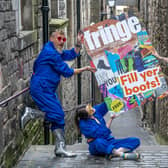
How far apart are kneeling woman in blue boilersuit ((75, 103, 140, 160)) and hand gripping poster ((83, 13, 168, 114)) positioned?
1.06ft

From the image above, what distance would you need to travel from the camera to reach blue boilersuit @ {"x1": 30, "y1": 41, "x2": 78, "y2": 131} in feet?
22.5

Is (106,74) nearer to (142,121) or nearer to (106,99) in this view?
(106,99)

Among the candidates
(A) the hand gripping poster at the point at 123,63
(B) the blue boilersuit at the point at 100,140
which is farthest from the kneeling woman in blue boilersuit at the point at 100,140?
(A) the hand gripping poster at the point at 123,63

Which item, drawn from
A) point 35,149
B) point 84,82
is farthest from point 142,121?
point 35,149

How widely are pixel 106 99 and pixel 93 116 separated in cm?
32

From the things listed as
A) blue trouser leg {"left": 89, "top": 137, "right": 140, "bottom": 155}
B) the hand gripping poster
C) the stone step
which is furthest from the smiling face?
the stone step

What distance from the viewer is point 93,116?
7387 mm

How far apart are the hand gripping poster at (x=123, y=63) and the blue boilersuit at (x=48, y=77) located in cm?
65

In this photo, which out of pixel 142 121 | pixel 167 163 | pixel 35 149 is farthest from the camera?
pixel 142 121

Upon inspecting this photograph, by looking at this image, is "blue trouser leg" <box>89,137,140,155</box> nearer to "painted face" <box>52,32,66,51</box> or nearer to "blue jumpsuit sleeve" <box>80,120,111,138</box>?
"blue jumpsuit sleeve" <box>80,120,111,138</box>

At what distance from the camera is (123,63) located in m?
7.35

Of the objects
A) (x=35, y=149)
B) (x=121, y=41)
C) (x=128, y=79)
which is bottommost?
(x=35, y=149)

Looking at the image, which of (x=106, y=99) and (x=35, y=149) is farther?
(x=35, y=149)

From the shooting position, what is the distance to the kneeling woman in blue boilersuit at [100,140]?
7.17 m
